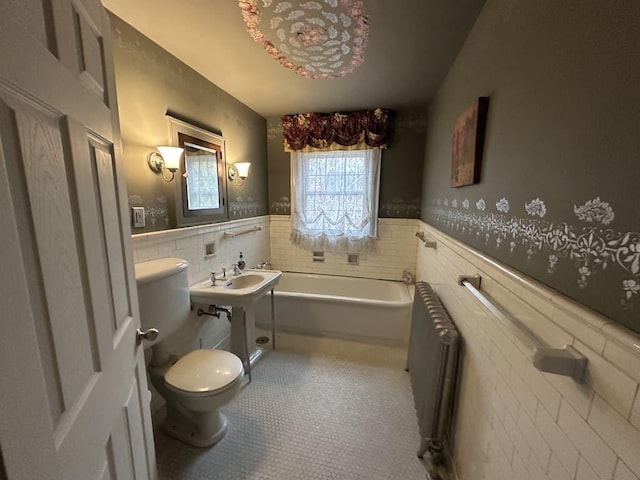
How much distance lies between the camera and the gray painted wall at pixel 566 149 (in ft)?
1.67

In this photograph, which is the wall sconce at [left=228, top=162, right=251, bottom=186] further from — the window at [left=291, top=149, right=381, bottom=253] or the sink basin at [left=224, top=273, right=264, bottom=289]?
the sink basin at [left=224, top=273, right=264, bottom=289]

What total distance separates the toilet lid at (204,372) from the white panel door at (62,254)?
57 centimetres

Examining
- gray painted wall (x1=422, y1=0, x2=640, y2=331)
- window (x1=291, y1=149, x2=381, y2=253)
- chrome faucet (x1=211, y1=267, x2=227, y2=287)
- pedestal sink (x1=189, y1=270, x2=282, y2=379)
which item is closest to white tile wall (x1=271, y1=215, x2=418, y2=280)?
window (x1=291, y1=149, x2=381, y2=253)

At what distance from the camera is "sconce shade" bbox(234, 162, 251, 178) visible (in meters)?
2.58

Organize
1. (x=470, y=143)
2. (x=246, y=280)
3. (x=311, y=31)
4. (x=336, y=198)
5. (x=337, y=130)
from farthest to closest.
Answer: (x=336, y=198) → (x=337, y=130) → (x=246, y=280) → (x=311, y=31) → (x=470, y=143)

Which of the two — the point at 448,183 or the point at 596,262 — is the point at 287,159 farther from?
the point at 596,262

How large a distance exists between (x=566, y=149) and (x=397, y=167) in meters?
2.40

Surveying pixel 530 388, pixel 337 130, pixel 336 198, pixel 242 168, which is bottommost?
pixel 530 388

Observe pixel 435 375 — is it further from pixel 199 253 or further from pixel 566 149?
pixel 199 253

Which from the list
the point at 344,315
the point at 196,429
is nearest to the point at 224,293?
the point at 196,429

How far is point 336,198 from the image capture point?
3.10 metres

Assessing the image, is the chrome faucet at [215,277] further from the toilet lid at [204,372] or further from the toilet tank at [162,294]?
the toilet lid at [204,372]

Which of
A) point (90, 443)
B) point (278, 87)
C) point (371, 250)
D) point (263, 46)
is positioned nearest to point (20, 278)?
point (90, 443)

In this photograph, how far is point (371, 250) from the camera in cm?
315
